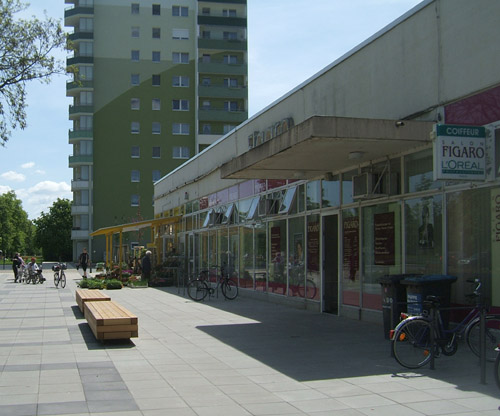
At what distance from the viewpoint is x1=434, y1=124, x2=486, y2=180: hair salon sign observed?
931 cm

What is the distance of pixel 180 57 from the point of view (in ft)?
232

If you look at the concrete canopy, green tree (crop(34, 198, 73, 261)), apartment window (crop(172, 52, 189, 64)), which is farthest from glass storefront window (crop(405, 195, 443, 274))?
green tree (crop(34, 198, 73, 261))

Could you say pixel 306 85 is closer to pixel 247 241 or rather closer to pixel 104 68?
pixel 247 241

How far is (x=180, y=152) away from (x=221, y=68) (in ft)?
33.2

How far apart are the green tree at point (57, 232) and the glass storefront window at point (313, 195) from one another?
72865 millimetres

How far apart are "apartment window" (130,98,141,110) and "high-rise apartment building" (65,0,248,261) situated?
0.36ft

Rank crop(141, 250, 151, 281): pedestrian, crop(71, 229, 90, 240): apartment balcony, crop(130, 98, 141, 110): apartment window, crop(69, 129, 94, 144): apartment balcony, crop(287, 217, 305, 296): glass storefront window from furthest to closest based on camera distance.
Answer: crop(130, 98, 141, 110): apartment window
crop(71, 229, 90, 240): apartment balcony
crop(69, 129, 94, 144): apartment balcony
crop(141, 250, 151, 281): pedestrian
crop(287, 217, 305, 296): glass storefront window

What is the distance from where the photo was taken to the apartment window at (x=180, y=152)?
68875 millimetres

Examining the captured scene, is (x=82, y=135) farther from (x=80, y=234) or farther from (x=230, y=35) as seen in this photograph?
(x=230, y=35)

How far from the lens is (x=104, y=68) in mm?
68312

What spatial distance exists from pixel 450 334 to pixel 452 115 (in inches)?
150

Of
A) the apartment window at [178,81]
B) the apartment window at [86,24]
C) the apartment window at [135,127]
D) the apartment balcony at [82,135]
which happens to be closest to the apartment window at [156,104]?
the apartment window at [135,127]

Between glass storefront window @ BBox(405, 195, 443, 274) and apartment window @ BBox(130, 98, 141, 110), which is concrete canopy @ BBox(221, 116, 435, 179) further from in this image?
apartment window @ BBox(130, 98, 141, 110)

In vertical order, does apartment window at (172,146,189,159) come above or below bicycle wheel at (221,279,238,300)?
above
